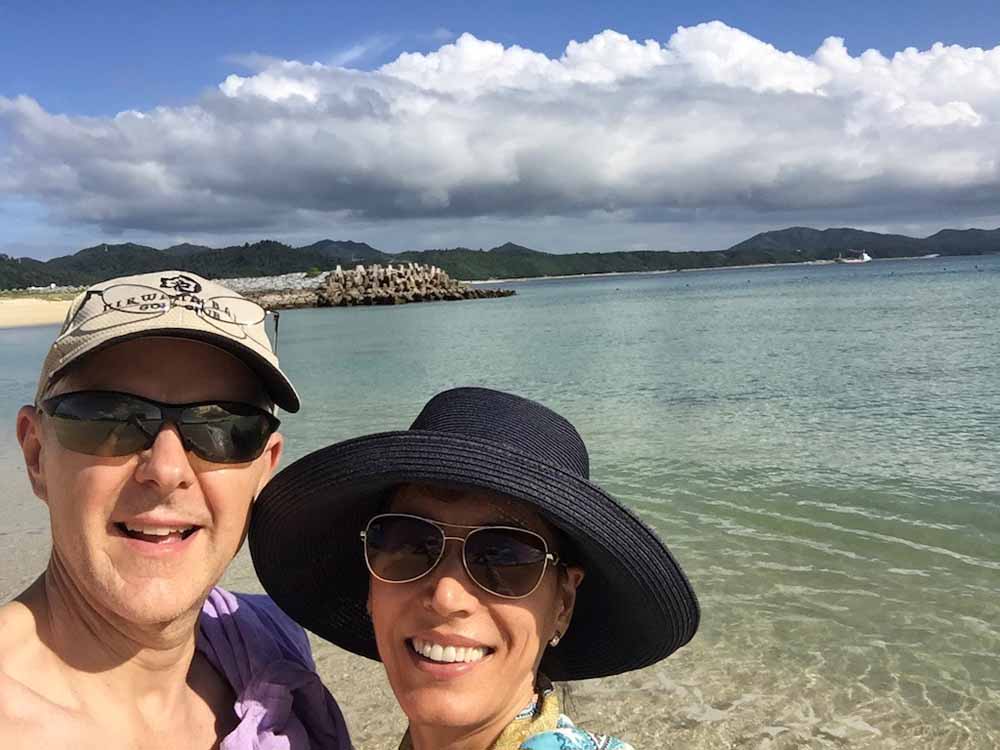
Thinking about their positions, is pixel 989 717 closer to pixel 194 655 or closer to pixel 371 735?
pixel 371 735

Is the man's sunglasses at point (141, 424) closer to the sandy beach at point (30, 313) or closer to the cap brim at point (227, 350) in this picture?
the cap brim at point (227, 350)

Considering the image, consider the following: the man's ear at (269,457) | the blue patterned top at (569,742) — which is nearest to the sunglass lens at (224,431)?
the man's ear at (269,457)

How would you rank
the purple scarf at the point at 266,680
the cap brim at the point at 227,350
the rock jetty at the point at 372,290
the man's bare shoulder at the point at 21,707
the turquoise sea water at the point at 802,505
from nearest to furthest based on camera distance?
1. the man's bare shoulder at the point at 21,707
2. the cap brim at the point at 227,350
3. the purple scarf at the point at 266,680
4. the turquoise sea water at the point at 802,505
5. the rock jetty at the point at 372,290

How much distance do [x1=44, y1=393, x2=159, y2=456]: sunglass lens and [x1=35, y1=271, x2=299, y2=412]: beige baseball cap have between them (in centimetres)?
8

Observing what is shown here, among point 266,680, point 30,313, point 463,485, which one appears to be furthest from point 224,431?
point 30,313

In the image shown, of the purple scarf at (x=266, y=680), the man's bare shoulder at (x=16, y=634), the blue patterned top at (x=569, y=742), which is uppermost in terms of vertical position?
the man's bare shoulder at (x=16, y=634)

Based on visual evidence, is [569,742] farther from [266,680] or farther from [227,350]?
[227,350]

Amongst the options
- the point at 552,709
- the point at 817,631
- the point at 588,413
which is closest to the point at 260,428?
the point at 552,709

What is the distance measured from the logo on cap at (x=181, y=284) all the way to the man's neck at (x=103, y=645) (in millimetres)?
724

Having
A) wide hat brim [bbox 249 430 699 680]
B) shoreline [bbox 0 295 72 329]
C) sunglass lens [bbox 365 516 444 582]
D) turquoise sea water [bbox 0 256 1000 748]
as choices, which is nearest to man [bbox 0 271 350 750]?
wide hat brim [bbox 249 430 699 680]

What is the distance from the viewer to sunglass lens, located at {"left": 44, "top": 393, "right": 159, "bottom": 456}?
1788mm

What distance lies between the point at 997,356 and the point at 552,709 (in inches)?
854

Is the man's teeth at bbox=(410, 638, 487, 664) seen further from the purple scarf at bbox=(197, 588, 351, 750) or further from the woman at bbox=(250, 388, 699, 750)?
the purple scarf at bbox=(197, 588, 351, 750)

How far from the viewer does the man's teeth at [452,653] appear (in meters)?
1.80
